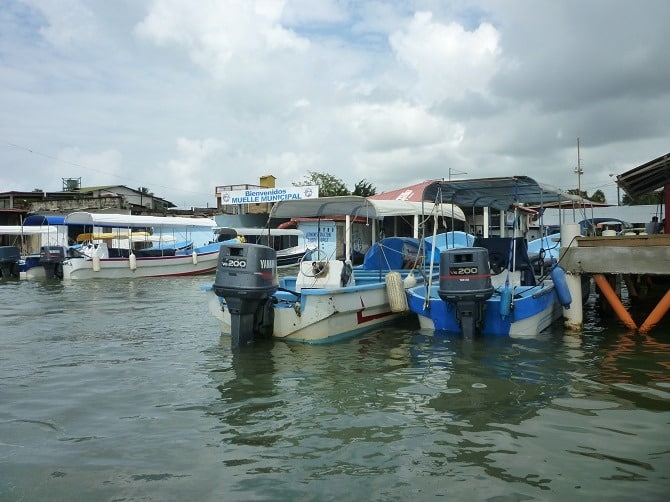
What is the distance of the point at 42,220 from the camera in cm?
2702

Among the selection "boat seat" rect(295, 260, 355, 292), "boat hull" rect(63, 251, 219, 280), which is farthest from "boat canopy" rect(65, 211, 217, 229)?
"boat seat" rect(295, 260, 355, 292)

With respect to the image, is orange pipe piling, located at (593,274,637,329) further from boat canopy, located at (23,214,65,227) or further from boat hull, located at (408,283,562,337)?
boat canopy, located at (23,214,65,227)

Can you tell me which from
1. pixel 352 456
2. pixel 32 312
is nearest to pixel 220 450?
pixel 352 456

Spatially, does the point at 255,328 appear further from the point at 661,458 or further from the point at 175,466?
the point at 661,458

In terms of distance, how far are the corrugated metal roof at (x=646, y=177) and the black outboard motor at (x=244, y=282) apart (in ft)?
29.0

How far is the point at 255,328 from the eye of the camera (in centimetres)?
836

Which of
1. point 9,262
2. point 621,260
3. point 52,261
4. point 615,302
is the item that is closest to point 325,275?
point 621,260

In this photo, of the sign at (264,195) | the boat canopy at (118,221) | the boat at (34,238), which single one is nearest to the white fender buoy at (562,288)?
the boat canopy at (118,221)

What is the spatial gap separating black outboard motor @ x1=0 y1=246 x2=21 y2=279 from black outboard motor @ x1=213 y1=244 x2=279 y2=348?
1887 cm

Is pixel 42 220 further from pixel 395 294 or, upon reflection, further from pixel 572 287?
pixel 572 287

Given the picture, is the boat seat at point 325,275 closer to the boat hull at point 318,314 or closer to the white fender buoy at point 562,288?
the boat hull at point 318,314

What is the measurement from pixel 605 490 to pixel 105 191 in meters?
45.0

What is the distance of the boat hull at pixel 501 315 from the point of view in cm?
867

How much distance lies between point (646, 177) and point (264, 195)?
22970 millimetres
